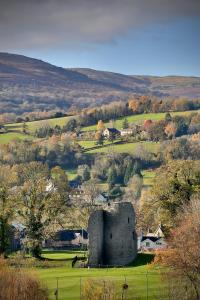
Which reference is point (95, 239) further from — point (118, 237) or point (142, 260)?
point (142, 260)

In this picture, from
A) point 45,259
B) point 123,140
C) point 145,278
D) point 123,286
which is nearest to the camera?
point 123,286

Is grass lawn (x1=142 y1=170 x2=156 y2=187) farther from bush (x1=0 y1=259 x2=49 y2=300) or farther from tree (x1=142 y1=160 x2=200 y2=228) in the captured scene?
bush (x1=0 y1=259 x2=49 y2=300)

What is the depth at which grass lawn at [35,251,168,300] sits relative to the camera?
5147 cm

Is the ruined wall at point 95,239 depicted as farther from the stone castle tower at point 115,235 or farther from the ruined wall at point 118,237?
the ruined wall at point 118,237

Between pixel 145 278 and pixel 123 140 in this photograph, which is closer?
pixel 145 278

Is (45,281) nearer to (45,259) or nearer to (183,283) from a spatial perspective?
(183,283)

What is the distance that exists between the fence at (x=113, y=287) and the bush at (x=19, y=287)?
3.26m

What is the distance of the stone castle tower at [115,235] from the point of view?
217 feet

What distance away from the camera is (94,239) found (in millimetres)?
65750

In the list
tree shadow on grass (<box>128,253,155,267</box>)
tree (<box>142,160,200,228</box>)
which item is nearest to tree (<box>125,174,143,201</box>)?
tree (<box>142,160,200,228</box>)

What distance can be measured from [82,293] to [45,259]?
21.9 metres

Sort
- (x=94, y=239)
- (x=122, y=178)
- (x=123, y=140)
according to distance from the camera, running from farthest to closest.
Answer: (x=123, y=140) < (x=122, y=178) < (x=94, y=239)

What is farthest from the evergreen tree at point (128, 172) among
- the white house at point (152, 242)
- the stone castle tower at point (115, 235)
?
the stone castle tower at point (115, 235)

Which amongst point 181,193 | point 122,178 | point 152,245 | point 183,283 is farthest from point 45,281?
point 122,178
